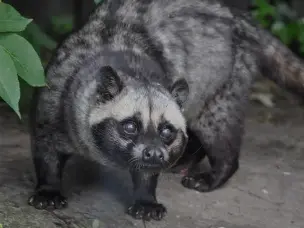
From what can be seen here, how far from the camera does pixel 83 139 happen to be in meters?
5.53

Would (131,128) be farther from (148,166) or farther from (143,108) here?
(148,166)

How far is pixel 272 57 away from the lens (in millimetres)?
6766

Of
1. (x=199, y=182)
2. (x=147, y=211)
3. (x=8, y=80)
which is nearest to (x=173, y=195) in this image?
(x=199, y=182)

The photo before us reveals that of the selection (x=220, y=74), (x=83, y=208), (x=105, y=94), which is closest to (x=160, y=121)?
(x=105, y=94)

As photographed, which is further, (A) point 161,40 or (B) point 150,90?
(A) point 161,40

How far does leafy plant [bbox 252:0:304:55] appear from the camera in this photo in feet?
31.6

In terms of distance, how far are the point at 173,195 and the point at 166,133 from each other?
1143 millimetres

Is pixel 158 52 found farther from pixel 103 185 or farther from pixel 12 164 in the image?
pixel 12 164

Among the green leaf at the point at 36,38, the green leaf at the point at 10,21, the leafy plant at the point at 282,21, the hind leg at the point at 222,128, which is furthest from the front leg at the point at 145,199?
the leafy plant at the point at 282,21

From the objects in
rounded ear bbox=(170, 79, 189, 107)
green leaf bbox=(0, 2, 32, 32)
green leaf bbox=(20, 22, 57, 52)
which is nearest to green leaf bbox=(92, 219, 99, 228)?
rounded ear bbox=(170, 79, 189, 107)

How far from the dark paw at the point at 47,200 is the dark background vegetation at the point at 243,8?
12.7ft

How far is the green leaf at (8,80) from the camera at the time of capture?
4.64 meters

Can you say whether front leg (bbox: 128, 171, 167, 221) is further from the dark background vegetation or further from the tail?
the dark background vegetation

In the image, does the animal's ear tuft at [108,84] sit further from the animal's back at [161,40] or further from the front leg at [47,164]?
the front leg at [47,164]
